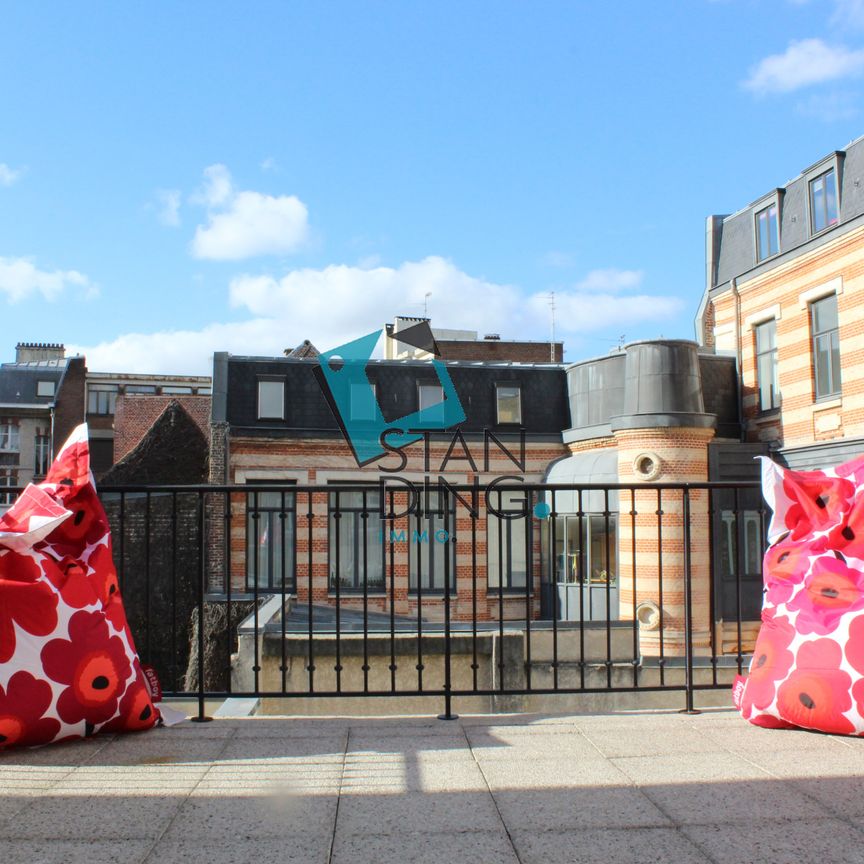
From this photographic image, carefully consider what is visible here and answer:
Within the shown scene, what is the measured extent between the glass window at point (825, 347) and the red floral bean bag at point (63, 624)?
17.4 meters

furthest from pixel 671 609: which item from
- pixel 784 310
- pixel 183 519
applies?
pixel 183 519

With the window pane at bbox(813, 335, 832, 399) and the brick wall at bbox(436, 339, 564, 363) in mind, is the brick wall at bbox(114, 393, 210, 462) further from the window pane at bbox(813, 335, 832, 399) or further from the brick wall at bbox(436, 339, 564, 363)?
the window pane at bbox(813, 335, 832, 399)

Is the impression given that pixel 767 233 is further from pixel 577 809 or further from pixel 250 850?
pixel 250 850

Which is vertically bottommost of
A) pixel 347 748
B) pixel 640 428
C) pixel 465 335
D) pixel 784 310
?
pixel 347 748

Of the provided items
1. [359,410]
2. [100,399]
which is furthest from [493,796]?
[100,399]

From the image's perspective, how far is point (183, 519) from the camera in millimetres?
21797

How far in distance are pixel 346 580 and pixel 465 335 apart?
2358 cm

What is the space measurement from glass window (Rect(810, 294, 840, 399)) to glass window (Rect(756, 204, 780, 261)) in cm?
239

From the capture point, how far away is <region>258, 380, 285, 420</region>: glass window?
21.8 m

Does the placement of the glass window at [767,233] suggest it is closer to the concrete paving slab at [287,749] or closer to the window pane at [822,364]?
the window pane at [822,364]

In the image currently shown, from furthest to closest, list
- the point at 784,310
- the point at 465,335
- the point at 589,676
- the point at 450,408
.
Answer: the point at 465,335
the point at 450,408
the point at 784,310
the point at 589,676

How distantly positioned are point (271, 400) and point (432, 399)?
4.20 meters

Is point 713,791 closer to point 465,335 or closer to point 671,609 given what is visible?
point 671,609

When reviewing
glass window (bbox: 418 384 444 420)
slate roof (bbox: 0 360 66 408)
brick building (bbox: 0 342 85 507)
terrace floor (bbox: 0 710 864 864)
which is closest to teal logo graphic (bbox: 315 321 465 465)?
glass window (bbox: 418 384 444 420)
